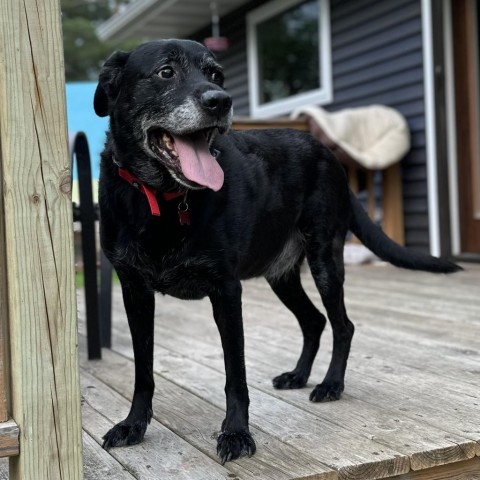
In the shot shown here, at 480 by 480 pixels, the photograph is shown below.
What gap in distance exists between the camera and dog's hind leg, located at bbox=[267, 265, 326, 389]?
2.66m

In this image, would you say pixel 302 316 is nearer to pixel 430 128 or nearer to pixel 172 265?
pixel 172 265

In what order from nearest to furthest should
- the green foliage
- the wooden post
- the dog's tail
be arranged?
the wooden post
the dog's tail
the green foliage

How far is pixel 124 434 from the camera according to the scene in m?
2.06

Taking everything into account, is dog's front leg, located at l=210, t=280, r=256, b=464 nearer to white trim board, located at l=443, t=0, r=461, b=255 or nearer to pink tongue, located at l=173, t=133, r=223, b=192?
pink tongue, located at l=173, t=133, r=223, b=192

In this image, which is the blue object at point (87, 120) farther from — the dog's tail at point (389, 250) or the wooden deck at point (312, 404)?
the dog's tail at point (389, 250)

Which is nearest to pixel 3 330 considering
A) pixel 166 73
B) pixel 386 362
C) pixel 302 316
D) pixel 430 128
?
pixel 166 73

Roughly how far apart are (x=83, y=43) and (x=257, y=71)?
1912 cm

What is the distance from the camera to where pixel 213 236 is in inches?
78.3

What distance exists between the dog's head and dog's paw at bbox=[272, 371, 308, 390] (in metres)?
0.98

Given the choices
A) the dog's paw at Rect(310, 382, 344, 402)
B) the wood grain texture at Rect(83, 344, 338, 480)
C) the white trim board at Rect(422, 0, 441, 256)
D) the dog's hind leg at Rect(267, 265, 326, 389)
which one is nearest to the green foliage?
the white trim board at Rect(422, 0, 441, 256)

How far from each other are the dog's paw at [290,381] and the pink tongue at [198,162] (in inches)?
39.9

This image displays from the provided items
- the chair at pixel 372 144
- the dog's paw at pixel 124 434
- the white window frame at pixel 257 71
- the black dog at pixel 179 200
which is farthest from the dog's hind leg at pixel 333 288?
the white window frame at pixel 257 71

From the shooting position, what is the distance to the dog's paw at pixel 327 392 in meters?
2.41

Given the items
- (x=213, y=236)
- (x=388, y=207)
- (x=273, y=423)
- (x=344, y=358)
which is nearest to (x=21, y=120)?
(x=213, y=236)
